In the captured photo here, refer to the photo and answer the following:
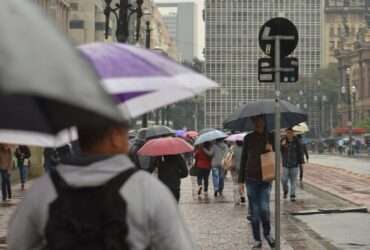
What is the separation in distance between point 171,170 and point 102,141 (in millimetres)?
8321

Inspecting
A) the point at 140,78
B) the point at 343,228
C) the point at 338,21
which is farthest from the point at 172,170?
the point at 338,21

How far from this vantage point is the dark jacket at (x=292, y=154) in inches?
759

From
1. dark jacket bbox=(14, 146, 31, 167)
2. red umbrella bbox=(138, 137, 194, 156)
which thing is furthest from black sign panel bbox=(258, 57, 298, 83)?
dark jacket bbox=(14, 146, 31, 167)

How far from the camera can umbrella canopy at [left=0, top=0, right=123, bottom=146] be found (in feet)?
7.54

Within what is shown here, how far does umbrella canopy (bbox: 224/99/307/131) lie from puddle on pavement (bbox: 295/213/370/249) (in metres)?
1.78

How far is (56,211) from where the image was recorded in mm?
3182

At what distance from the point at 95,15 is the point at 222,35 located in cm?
8105

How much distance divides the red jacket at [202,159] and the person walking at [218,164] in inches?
5.7

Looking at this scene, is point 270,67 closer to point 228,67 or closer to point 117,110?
point 117,110

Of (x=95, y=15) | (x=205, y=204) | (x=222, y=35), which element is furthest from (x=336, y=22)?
(x=205, y=204)

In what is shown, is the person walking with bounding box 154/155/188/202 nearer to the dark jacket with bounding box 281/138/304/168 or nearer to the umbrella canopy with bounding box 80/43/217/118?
the dark jacket with bounding box 281/138/304/168

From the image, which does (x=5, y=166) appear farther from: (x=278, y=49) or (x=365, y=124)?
(x=365, y=124)

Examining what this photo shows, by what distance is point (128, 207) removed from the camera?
10.4ft

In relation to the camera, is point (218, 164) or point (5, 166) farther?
point (218, 164)
